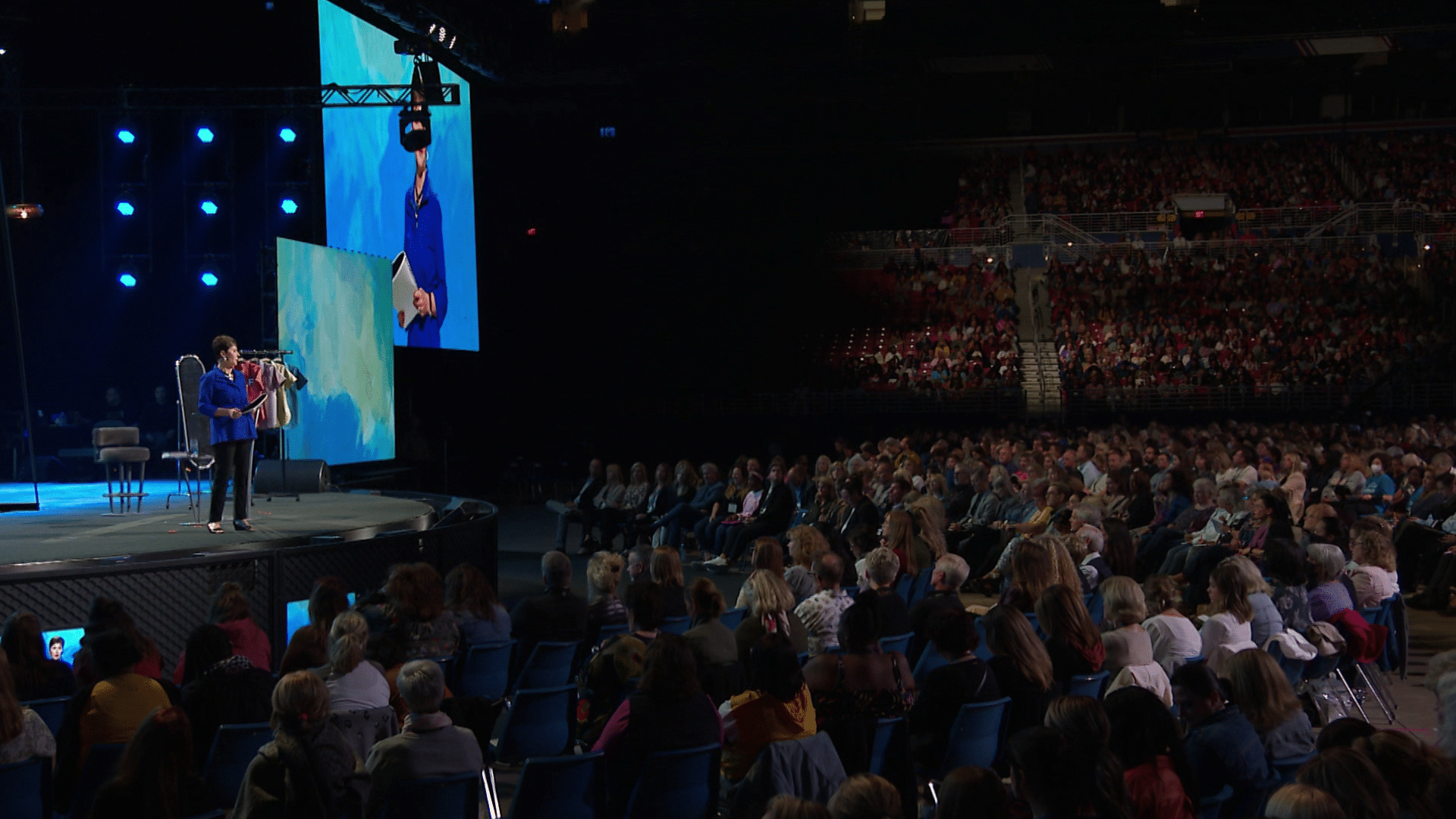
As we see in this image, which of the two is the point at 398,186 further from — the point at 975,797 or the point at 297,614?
the point at 975,797

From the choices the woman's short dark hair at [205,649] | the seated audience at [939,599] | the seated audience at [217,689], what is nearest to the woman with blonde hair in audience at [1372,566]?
the seated audience at [939,599]

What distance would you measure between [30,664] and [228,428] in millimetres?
3879

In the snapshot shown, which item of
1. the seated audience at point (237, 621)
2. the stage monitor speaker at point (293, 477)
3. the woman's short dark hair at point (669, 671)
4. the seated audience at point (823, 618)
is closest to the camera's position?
the woman's short dark hair at point (669, 671)

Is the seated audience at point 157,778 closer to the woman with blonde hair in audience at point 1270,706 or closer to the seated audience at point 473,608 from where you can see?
the seated audience at point 473,608

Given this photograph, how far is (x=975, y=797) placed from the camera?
104 inches

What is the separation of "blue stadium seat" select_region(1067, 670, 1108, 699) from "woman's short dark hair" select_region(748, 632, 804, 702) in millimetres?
1193

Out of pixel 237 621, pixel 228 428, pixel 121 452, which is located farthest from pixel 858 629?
pixel 121 452

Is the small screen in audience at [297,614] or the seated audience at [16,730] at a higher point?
the seated audience at [16,730]

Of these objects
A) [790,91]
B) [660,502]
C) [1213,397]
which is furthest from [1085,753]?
[790,91]

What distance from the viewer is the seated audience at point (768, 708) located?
4.01m

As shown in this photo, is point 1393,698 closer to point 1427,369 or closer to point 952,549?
point 952,549

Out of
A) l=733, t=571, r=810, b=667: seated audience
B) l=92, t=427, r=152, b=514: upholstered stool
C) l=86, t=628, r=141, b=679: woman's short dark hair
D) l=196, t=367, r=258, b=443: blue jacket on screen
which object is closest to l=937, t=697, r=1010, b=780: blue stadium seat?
l=733, t=571, r=810, b=667: seated audience

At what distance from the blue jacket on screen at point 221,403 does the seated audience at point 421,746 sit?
5.35 m

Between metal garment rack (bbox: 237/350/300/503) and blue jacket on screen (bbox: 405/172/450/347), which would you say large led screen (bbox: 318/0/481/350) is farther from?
metal garment rack (bbox: 237/350/300/503)
